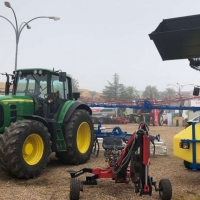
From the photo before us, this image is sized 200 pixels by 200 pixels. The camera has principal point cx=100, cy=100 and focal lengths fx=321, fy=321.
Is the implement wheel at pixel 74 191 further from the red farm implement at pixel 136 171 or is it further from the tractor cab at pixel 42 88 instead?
the tractor cab at pixel 42 88

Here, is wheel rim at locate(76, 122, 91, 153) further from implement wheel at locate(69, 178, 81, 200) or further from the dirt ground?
implement wheel at locate(69, 178, 81, 200)

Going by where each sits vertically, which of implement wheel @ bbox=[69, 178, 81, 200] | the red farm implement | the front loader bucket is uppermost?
the front loader bucket

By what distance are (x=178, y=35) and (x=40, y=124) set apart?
324cm

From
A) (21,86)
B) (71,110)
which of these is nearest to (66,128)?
(71,110)

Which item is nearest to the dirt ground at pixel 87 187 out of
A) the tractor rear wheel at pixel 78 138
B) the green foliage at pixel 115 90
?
the tractor rear wheel at pixel 78 138

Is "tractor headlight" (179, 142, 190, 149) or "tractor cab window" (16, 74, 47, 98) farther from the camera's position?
"tractor cab window" (16, 74, 47, 98)

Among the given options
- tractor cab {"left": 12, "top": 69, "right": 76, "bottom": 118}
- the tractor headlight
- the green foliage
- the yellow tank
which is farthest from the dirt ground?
the green foliage

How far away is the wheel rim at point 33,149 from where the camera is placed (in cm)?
626

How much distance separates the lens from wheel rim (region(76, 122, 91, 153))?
817cm

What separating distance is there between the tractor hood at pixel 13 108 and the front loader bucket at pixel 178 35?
3.22 m

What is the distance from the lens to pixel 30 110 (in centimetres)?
718

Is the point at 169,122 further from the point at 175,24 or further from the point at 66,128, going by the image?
the point at 175,24

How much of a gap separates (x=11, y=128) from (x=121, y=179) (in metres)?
2.26

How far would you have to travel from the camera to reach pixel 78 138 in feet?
26.8
